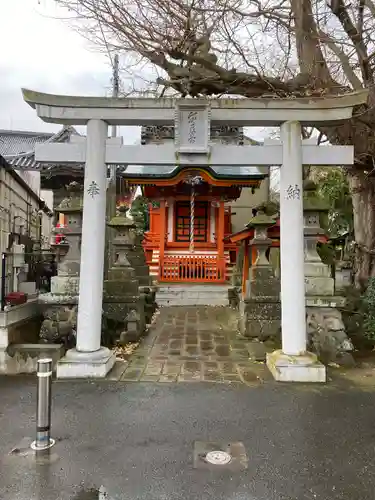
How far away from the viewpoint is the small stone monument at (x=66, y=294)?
702 cm

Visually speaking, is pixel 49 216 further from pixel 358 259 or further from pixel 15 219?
pixel 358 259

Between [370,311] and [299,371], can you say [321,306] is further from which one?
[299,371]

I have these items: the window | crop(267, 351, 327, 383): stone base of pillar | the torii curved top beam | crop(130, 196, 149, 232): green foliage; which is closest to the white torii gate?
the torii curved top beam

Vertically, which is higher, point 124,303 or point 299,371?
point 124,303

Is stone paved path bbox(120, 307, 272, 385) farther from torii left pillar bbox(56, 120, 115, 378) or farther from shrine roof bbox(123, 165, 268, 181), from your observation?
shrine roof bbox(123, 165, 268, 181)

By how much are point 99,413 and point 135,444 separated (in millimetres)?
901

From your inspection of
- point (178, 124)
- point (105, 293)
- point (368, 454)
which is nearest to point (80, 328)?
point (105, 293)

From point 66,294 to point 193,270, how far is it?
827cm

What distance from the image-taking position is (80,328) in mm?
5746

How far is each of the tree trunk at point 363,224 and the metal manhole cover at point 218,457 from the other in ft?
21.6

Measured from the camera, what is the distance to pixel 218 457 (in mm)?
3381

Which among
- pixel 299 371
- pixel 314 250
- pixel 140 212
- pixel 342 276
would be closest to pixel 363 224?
pixel 342 276

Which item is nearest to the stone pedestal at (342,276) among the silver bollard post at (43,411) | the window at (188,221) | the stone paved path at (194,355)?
the stone paved path at (194,355)

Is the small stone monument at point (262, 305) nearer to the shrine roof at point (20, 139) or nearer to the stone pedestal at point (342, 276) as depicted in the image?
the stone pedestal at point (342, 276)
